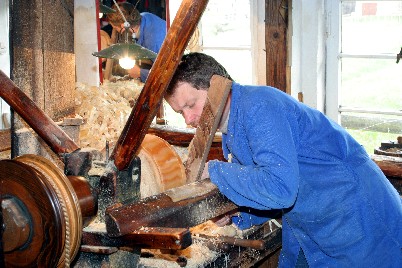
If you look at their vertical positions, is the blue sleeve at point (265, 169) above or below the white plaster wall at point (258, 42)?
below

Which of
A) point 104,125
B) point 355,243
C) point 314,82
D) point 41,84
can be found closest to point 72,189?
point 355,243

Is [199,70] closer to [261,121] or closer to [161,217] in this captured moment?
[261,121]

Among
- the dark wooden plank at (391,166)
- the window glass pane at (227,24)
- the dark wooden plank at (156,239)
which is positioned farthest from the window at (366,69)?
the dark wooden plank at (156,239)

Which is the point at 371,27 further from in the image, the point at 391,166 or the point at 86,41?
the point at 86,41

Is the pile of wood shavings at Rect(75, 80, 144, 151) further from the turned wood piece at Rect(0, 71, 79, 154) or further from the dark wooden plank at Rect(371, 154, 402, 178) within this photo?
the dark wooden plank at Rect(371, 154, 402, 178)

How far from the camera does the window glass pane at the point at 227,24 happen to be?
24.1 feet

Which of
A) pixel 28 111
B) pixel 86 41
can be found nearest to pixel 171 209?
pixel 28 111

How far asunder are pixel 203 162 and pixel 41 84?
87.7 inches

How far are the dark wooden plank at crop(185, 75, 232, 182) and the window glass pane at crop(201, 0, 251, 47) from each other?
4.83 m

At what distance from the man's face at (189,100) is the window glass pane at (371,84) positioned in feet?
13.0

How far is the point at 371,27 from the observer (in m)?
6.07

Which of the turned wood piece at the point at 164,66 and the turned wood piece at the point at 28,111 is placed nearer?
the turned wood piece at the point at 164,66

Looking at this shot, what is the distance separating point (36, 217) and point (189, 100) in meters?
1.02

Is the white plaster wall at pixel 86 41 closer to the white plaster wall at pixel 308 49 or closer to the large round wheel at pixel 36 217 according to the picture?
the white plaster wall at pixel 308 49
